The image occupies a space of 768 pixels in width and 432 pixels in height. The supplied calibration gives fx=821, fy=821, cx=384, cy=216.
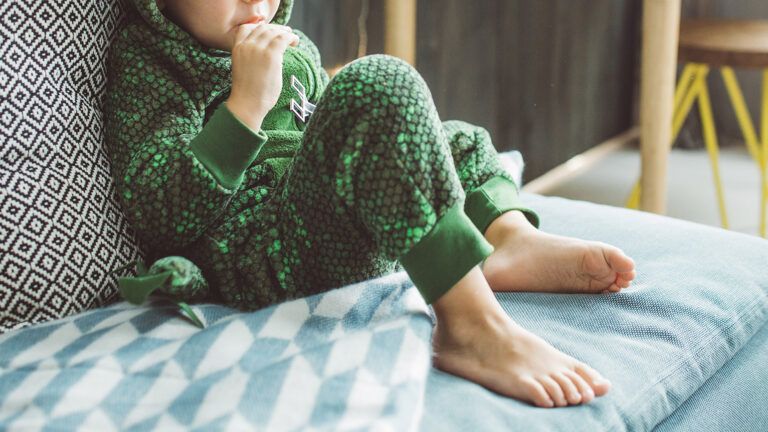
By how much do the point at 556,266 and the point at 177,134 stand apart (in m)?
0.43

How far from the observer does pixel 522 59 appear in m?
2.04

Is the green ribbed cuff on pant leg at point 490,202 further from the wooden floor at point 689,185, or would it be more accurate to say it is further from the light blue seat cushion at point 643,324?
the wooden floor at point 689,185

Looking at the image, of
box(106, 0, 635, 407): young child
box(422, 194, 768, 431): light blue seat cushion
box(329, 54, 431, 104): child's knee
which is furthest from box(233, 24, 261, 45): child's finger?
box(422, 194, 768, 431): light blue seat cushion

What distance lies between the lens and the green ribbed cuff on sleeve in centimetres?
80

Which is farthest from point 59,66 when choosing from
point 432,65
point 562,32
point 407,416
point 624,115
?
point 624,115

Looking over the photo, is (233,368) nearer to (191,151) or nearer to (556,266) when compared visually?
(191,151)

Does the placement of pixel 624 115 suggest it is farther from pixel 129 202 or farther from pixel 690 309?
pixel 129 202

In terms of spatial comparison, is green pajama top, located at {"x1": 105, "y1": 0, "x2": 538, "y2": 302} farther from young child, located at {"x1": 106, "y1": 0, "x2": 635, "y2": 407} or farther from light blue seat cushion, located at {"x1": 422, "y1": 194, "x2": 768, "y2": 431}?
light blue seat cushion, located at {"x1": 422, "y1": 194, "x2": 768, "y2": 431}

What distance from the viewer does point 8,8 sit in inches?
32.4

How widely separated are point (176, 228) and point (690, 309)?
55cm

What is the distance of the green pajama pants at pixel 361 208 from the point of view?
73 cm

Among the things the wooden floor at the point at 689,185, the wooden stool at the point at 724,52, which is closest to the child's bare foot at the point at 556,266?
the wooden stool at the point at 724,52

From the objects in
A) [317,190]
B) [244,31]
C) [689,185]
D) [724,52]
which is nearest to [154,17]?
[244,31]

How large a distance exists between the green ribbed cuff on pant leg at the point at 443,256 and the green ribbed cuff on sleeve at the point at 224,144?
192 mm
